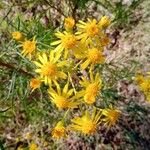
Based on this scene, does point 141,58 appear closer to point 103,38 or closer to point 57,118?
point 57,118

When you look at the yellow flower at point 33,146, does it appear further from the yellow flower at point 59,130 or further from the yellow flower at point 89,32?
the yellow flower at point 89,32

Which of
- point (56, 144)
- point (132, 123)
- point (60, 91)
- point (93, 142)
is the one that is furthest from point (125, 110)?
point (60, 91)

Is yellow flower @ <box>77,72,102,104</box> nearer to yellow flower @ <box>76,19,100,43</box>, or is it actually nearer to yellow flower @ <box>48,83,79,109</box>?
yellow flower @ <box>48,83,79,109</box>

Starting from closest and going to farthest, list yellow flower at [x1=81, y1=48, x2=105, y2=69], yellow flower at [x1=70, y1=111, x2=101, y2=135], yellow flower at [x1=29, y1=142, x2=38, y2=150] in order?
yellow flower at [x1=81, y1=48, x2=105, y2=69] < yellow flower at [x1=70, y1=111, x2=101, y2=135] < yellow flower at [x1=29, y1=142, x2=38, y2=150]

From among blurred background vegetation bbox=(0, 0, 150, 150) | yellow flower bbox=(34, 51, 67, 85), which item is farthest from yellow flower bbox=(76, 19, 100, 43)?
blurred background vegetation bbox=(0, 0, 150, 150)

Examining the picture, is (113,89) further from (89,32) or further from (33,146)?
(89,32)

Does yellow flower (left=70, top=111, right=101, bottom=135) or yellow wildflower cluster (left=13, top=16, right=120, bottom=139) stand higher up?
yellow wildflower cluster (left=13, top=16, right=120, bottom=139)

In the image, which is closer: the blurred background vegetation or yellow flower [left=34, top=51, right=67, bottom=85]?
yellow flower [left=34, top=51, right=67, bottom=85]

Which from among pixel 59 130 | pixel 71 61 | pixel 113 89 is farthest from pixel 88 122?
pixel 113 89

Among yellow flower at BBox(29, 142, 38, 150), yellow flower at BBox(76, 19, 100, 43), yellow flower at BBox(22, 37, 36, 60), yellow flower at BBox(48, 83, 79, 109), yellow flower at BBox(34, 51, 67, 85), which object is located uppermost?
yellow flower at BBox(76, 19, 100, 43)
